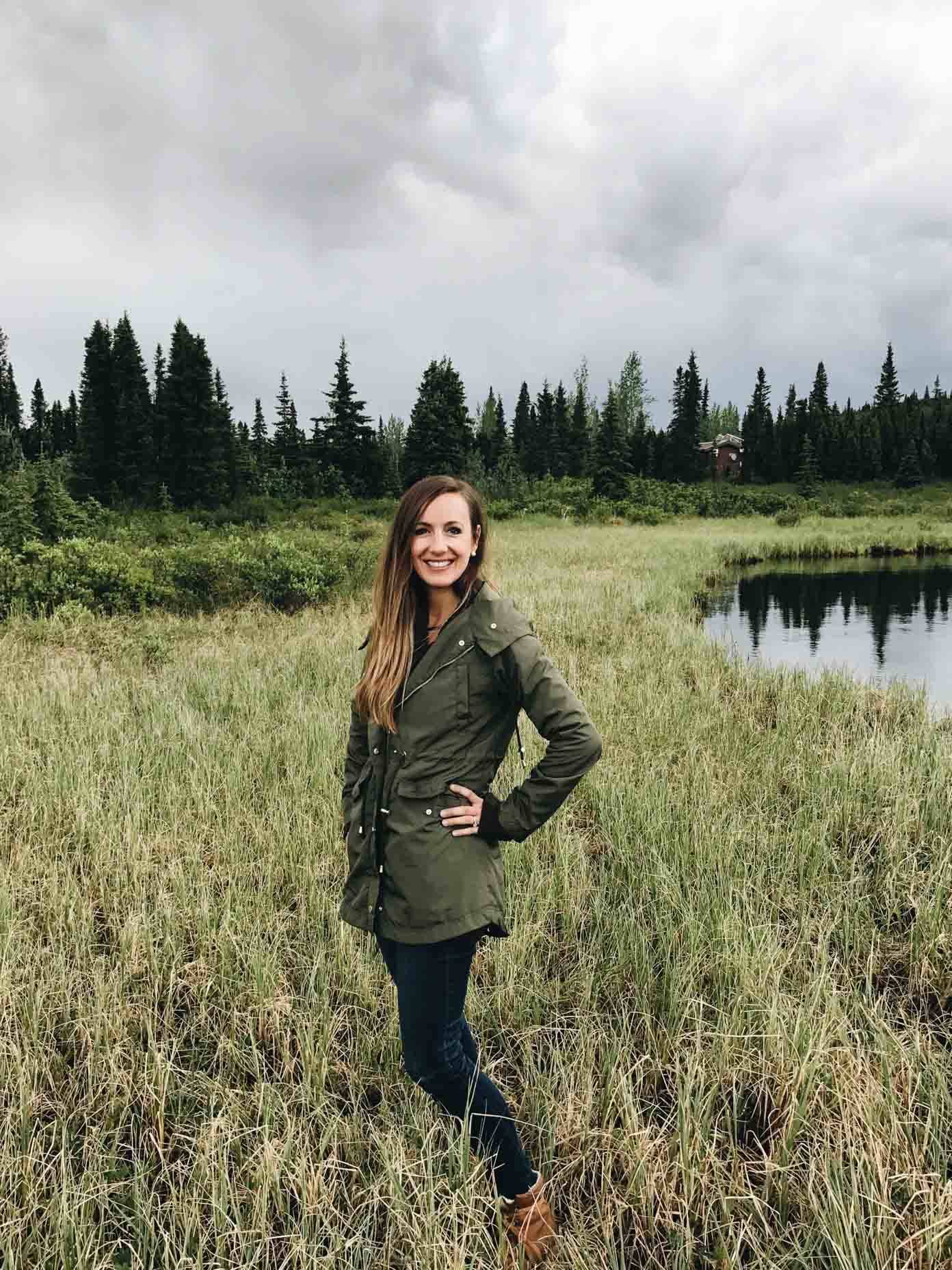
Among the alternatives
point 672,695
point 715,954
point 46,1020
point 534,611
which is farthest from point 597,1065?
point 534,611

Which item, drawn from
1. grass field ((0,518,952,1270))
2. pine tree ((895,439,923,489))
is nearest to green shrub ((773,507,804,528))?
pine tree ((895,439,923,489))

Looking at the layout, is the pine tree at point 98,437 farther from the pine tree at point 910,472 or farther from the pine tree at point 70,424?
the pine tree at point 910,472

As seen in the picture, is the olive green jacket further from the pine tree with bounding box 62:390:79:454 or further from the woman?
the pine tree with bounding box 62:390:79:454

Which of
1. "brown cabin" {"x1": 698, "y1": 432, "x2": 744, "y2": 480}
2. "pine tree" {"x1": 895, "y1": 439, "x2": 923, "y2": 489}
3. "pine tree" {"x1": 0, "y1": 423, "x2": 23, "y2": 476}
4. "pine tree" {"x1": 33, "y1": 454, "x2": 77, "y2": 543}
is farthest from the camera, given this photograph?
"brown cabin" {"x1": 698, "y1": 432, "x2": 744, "y2": 480}

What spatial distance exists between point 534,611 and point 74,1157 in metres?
11.0

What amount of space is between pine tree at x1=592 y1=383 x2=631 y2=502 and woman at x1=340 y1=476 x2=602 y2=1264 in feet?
163

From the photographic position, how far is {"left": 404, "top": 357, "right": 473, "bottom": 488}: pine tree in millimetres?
48875

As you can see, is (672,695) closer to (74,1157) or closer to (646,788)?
(646,788)

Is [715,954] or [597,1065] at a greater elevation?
[715,954]

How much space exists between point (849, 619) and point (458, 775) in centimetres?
1666

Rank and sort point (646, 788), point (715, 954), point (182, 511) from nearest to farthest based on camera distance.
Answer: point (715, 954) → point (646, 788) → point (182, 511)

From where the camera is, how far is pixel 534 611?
1291cm

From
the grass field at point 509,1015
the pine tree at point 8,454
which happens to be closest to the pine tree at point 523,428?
the pine tree at point 8,454

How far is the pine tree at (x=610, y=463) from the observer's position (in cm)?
5047
